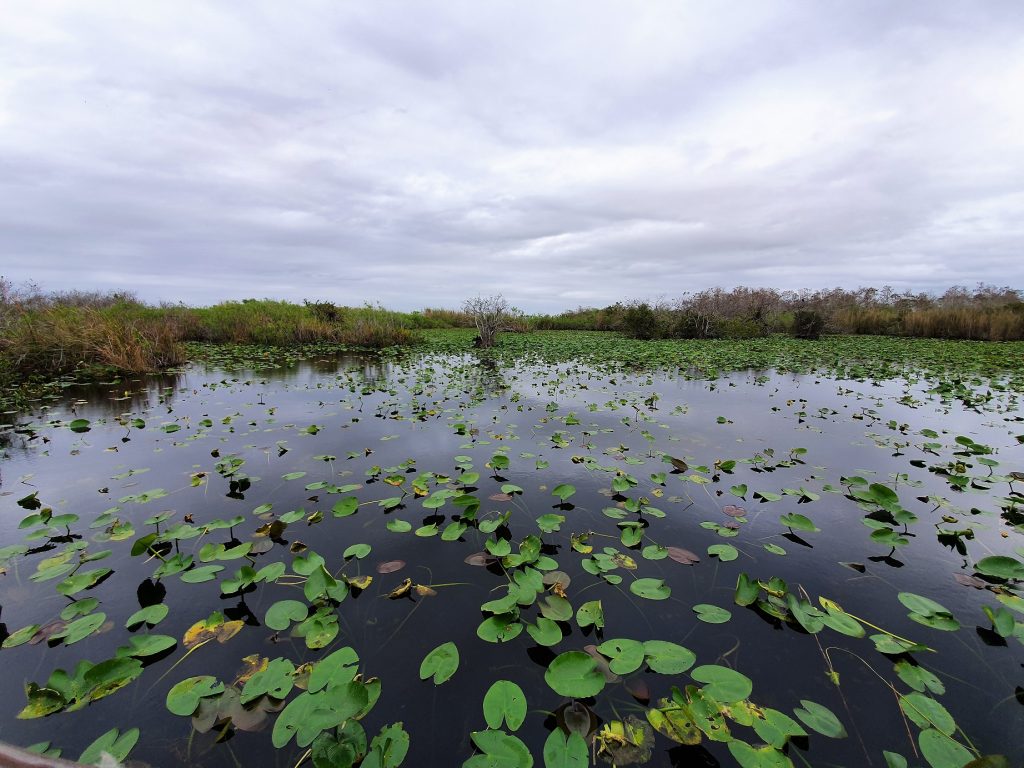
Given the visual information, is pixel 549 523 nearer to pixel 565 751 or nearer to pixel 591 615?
pixel 591 615

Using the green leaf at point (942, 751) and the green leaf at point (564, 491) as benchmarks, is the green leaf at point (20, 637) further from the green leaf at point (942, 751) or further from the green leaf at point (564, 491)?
the green leaf at point (942, 751)

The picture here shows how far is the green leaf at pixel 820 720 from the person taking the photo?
63.5 inches

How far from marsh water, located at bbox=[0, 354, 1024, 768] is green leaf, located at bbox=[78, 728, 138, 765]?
0.08 m

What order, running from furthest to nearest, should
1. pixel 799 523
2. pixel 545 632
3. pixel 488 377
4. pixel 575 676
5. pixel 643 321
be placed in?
pixel 643 321
pixel 488 377
pixel 799 523
pixel 545 632
pixel 575 676

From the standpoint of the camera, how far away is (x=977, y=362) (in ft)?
39.6

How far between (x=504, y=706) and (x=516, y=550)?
4.11 feet

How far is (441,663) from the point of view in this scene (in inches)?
73.9

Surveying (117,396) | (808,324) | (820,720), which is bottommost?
(820,720)

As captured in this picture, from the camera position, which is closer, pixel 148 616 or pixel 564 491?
pixel 148 616

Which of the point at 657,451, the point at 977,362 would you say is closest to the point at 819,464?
the point at 657,451

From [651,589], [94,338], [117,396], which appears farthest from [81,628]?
[94,338]

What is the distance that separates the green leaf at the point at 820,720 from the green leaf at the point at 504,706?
1.20m

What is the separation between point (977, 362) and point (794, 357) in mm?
4636

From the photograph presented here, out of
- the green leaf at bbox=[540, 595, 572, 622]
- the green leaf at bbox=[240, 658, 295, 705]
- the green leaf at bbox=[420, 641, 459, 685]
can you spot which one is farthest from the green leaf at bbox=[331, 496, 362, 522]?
the green leaf at bbox=[540, 595, 572, 622]
